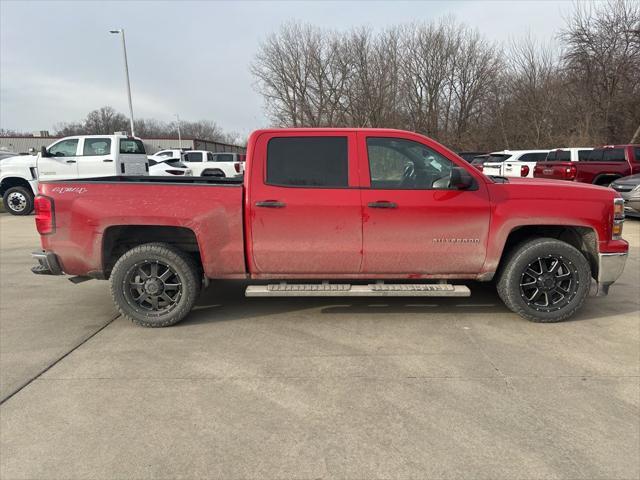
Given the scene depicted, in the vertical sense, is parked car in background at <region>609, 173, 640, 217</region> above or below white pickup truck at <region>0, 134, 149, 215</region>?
below

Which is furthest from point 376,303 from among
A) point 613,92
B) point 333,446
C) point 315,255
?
point 613,92

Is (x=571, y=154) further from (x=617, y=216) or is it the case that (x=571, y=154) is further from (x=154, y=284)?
(x=154, y=284)

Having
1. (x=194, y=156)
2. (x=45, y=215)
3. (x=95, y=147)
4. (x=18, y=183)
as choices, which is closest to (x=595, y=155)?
(x=45, y=215)

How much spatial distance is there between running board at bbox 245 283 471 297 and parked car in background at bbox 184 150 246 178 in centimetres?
1900

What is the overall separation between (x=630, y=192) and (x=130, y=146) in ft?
45.4

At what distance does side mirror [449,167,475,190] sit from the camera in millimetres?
3951

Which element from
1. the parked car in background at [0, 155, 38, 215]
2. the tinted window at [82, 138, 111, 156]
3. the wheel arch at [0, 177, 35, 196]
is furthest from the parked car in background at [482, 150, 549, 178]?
the wheel arch at [0, 177, 35, 196]

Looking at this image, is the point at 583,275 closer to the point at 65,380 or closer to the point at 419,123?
the point at 65,380

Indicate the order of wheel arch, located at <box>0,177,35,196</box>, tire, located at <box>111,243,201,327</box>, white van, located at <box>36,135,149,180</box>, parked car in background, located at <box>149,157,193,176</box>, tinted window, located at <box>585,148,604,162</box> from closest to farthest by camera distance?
tire, located at <box>111,243,201,327</box>
white van, located at <box>36,135,149,180</box>
wheel arch, located at <box>0,177,35,196</box>
tinted window, located at <box>585,148,604,162</box>
parked car in background, located at <box>149,157,193,176</box>

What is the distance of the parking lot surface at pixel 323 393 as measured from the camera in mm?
2404

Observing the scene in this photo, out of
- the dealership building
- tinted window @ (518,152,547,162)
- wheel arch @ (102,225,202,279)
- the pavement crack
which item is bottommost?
the pavement crack

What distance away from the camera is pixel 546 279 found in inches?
169

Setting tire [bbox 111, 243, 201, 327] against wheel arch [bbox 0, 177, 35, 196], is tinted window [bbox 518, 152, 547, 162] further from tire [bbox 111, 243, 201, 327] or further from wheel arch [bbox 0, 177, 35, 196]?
wheel arch [bbox 0, 177, 35, 196]

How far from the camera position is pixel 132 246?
4574 mm
